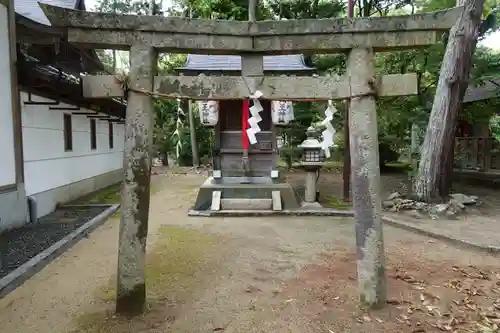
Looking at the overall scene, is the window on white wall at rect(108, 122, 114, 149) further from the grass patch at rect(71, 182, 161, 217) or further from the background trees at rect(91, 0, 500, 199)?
the background trees at rect(91, 0, 500, 199)

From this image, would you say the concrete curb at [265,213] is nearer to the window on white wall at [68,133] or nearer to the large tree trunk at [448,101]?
the large tree trunk at [448,101]

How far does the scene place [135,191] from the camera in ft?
13.5

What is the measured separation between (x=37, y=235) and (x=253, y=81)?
5304 mm

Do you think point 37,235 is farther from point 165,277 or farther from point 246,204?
point 246,204

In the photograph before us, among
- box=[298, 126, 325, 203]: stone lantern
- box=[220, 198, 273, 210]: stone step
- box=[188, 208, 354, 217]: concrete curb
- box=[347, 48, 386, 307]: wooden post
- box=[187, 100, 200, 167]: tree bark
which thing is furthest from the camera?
box=[187, 100, 200, 167]: tree bark

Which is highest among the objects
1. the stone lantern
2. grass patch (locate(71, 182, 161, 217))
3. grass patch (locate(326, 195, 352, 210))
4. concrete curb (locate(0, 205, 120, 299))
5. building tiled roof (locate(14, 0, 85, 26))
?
building tiled roof (locate(14, 0, 85, 26))

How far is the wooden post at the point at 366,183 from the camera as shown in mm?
4211

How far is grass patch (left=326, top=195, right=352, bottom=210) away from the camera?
1038 cm

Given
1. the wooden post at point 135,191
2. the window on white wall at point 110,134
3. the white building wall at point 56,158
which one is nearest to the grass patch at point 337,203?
the wooden post at point 135,191

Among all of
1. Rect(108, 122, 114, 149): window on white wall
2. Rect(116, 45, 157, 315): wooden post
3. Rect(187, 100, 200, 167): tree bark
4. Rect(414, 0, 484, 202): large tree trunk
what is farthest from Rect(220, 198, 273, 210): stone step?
Rect(187, 100, 200, 167): tree bark

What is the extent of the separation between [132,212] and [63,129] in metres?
7.57

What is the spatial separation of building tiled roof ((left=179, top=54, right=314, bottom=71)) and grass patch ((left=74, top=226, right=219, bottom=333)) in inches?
184

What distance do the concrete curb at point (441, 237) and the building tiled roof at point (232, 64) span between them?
471cm

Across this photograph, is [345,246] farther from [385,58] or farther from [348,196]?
[385,58]
